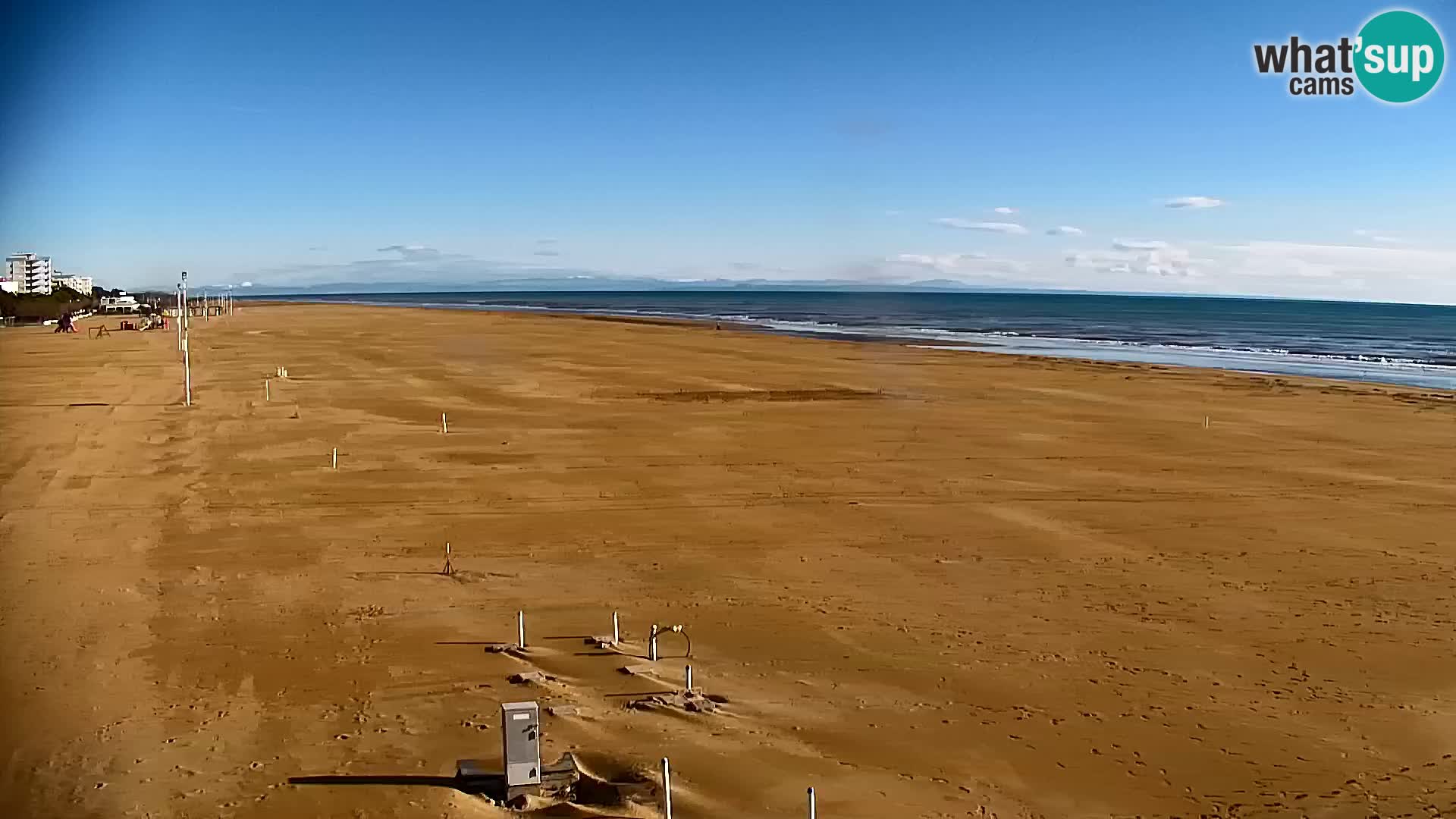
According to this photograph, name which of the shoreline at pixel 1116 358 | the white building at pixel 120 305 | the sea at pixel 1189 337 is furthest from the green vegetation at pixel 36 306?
the sea at pixel 1189 337

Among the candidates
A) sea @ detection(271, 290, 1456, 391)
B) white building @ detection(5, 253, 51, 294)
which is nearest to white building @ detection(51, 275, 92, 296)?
white building @ detection(5, 253, 51, 294)

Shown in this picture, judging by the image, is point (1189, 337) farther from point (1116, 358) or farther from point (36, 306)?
point (36, 306)

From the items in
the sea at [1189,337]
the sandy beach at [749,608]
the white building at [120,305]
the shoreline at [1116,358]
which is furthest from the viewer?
the white building at [120,305]

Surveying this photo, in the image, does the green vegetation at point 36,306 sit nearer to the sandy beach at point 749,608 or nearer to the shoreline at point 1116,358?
the shoreline at point 1116,358

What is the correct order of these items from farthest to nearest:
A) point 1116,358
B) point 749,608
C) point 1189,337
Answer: point 1189,337 → point 1116,358 → point 749,608

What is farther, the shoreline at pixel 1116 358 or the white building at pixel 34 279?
the white building at pixel 34 279

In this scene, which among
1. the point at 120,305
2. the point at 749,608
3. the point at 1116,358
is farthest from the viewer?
the point at 120,305

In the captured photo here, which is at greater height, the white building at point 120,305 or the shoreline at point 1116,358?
the white building at point 120,305

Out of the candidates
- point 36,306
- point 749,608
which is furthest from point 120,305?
point 749,608
